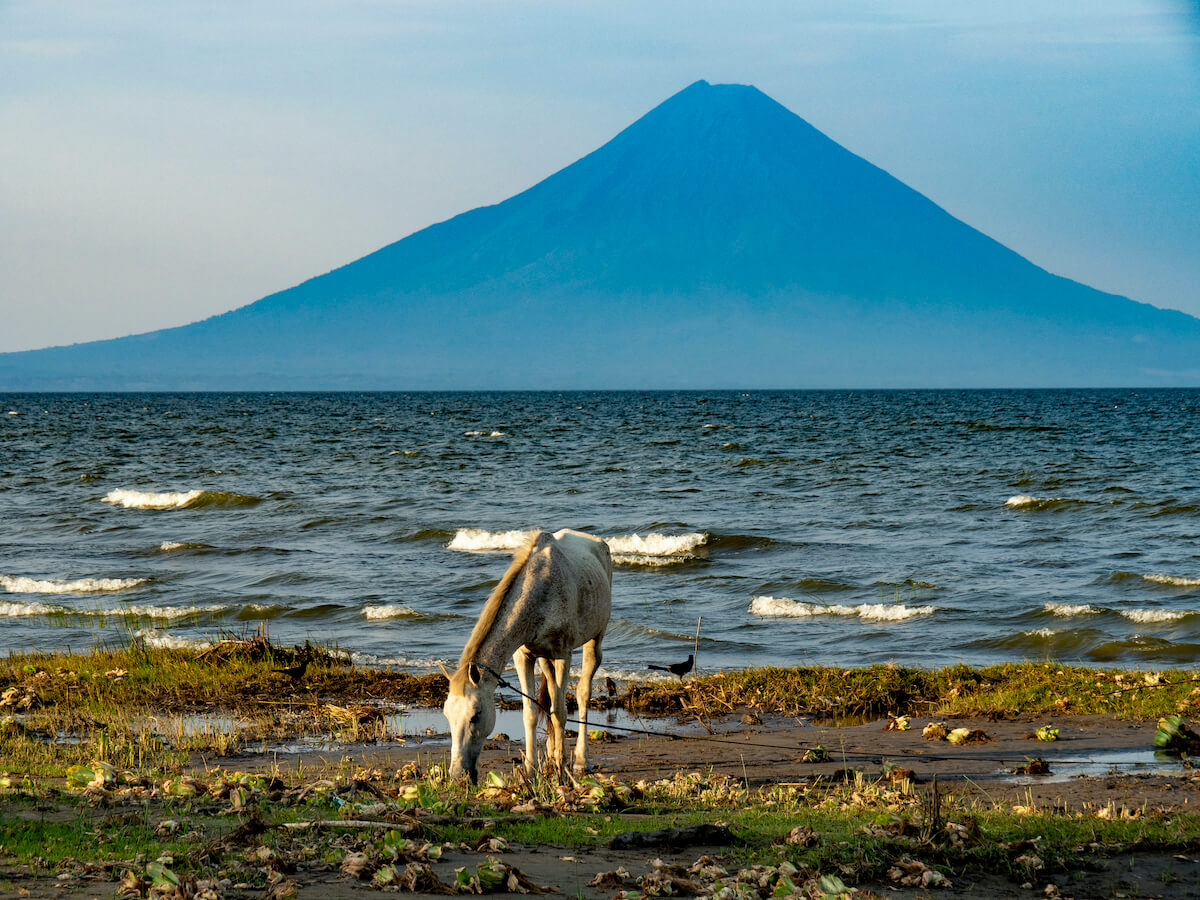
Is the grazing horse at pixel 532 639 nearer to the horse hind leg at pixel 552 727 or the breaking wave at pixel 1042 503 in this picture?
the horse hind leg at pixel 552 727

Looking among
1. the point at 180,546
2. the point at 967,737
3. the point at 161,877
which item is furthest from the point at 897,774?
the point at 180,546

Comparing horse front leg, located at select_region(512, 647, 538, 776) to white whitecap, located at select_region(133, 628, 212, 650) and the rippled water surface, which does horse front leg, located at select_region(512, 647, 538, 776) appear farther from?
white whitecap, located at select_region(133, 628, 212, 650)

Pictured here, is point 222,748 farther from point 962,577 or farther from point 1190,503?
point 1190,503

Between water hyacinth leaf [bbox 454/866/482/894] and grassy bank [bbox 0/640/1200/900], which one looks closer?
water hyacinth leaf [bbox 454/866/482/894]

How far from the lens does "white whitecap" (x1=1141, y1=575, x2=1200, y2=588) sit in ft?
72.2

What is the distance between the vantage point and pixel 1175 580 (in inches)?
878

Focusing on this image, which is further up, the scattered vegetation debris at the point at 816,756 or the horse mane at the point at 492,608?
the horse mane at the point at 492,608

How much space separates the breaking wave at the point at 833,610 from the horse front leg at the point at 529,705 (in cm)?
1091

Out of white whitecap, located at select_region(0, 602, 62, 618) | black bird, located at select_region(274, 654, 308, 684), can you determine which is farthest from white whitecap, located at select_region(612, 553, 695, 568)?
black bird, located at select_region(274, 654, 308, 684)

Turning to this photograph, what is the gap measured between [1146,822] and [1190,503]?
96.4ft

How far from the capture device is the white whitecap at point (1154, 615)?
63.6 feet

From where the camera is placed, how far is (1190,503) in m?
34.2

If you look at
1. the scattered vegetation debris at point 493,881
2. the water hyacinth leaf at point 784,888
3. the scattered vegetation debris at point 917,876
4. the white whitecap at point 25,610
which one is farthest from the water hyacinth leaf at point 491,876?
the white whitecap at point 25,610

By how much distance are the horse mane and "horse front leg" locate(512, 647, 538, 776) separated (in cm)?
56
